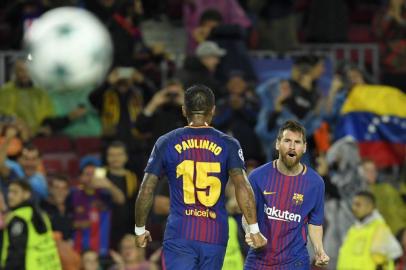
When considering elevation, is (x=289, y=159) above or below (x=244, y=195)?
above

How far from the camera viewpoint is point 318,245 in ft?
31.7

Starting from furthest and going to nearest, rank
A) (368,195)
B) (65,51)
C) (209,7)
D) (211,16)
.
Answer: (209,7) → (211,16) → (368,195) → (65,51)

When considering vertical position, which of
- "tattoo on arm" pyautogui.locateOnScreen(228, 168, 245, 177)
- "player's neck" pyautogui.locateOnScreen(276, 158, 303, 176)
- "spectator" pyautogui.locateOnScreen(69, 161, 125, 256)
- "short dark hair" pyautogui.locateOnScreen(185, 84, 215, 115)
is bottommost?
"spectator" pyautogui.locateOnScreen(69, 161, 125, 256)

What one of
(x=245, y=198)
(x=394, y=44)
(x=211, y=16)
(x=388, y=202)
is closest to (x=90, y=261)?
(x=388, y=202)

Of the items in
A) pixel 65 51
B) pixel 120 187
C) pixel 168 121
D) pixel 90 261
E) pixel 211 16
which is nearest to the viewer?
pixel 90 261

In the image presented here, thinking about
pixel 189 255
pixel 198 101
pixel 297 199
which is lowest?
pixel 189 255

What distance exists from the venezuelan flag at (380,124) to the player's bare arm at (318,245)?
6.68 m

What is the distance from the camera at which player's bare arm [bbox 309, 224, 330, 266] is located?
31.2ft

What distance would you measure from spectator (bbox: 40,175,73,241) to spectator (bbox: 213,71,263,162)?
1.99 meters

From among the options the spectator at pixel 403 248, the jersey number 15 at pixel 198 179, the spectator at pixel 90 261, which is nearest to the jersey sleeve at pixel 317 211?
the jersey number 15 at pixel 198 179

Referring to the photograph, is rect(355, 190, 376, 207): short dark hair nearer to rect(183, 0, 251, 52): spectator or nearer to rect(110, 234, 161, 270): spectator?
rect(110, 234, 161, 270): spectator

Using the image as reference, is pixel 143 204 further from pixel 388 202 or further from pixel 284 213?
pixel 388 202

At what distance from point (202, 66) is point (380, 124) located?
Answer: 262 cm

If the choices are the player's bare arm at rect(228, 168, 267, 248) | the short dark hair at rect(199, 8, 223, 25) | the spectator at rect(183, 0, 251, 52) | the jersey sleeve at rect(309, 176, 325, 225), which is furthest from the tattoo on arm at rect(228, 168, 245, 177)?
the spectator at rect(183, 0, 251, 52)
